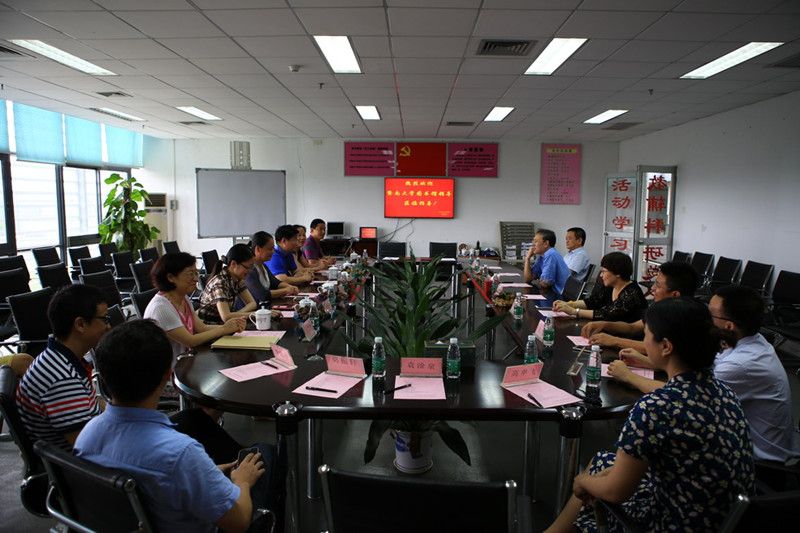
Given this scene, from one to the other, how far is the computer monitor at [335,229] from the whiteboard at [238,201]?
2.96 ft

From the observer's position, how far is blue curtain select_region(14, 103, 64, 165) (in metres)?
6.25

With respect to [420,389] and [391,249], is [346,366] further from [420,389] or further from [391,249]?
[391,249]

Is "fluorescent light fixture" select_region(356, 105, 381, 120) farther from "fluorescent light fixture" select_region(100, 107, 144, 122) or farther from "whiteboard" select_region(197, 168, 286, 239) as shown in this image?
"fluorescent light fixture" select_region(100, 107, 144, 122)

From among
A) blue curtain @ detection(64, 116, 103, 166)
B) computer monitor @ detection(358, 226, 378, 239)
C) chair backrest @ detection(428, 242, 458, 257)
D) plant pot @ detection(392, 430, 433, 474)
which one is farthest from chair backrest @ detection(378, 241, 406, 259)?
plant pot @ detection(392, 430, 433, 474)

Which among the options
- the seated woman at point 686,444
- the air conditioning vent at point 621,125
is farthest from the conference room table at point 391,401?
the air conditioning vent at point 621,125

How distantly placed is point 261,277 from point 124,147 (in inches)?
251

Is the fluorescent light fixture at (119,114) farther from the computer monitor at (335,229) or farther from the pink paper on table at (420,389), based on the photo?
the pink paper on table at (420,389)

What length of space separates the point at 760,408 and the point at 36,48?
17.6ft

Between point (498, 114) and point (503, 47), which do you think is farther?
point (498, 114)

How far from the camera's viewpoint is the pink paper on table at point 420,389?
1.84 m

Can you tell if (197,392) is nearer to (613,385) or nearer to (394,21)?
(613,385)

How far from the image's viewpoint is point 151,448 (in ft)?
3.79

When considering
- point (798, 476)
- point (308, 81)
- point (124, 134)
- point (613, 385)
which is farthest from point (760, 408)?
point (124, 134)

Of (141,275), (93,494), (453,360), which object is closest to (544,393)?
(453,360)
